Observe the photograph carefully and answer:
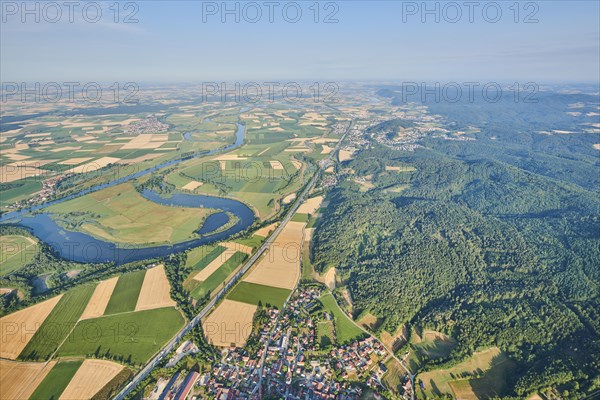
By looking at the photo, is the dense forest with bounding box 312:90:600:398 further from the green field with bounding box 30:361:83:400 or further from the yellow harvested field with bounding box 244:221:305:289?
the green field with bounding box 30:361:83:400

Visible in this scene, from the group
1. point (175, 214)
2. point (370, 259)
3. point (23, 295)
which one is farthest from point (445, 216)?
point (23, 295)

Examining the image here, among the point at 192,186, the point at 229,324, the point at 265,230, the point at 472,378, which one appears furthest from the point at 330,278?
the point at 192,186

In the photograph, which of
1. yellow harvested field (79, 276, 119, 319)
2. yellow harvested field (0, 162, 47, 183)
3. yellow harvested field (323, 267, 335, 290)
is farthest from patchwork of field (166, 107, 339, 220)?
yellow harvested field (0, 162, 47, 183)

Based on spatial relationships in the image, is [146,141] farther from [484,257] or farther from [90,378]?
[484,257]

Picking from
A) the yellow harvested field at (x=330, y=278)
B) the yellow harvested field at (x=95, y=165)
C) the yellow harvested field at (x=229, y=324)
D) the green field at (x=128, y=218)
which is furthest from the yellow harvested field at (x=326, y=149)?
A: the yellow harvested field at (x=229, y=324)

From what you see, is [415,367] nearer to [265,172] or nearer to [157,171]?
[265,172]
